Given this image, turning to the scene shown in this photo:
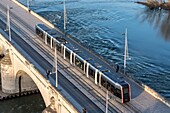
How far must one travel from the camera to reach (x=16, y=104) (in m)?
64.3

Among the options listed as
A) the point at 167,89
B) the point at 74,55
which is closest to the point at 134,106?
Result: the point at 74,55

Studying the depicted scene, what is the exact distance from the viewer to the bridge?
149 ft

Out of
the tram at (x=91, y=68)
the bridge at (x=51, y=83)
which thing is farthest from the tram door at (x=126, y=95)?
the bridge at (x=51, y=83)

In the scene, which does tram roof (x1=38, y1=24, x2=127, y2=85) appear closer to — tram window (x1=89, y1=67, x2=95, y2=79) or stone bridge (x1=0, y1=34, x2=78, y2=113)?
tram window (x1=89, y1=67, x2=95, y2=79)

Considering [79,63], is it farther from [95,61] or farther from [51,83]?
[51,83]

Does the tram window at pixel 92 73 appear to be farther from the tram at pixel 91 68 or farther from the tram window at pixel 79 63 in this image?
the tram window at pixel 79 63

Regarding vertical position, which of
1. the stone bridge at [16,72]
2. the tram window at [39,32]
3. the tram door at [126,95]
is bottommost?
the stone bridge at [16,72]

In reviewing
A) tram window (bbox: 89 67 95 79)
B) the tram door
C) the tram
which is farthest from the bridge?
tram window (bbox: 89 67 95 79)

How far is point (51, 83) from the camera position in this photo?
165 feet

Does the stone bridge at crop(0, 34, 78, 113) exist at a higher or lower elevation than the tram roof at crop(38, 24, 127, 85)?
lower

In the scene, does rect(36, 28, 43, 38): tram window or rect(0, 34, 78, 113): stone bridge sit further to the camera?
rect(36, 28, 43, 38): tram window

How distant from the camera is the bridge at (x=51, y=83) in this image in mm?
45469

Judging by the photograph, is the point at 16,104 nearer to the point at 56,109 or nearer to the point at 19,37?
the point at 19,37

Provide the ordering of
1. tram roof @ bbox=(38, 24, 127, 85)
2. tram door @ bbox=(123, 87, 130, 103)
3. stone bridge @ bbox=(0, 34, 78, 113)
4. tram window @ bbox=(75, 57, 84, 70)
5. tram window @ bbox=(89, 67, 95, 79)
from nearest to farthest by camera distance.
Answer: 1. tram door @ bbox=(123, 87, 130, 103)
2. tram roof @ bbox=(38, 24, 127, 85)
3. tram window @ bbox=(89, 67, 95, 79)
4. tram window @ bbox=(75, 57, 84, 70)
5. stone bridge @ bbox=(0, 34, 78, 113)
